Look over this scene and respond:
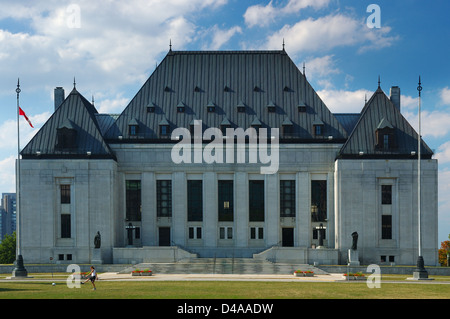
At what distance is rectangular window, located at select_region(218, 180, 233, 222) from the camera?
248ft

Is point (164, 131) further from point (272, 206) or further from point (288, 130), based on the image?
point (272, 206)

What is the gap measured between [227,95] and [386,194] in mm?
23052

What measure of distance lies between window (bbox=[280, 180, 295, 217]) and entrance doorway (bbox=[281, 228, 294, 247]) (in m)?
1.94

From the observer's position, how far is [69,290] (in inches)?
1592

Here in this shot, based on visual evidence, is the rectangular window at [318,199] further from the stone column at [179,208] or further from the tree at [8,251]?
the tree at [8,251]

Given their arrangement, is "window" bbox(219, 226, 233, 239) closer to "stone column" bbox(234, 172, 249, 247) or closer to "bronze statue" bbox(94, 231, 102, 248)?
"stone column" bbox(234, 172, 249, 247)

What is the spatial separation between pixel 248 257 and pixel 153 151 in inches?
674

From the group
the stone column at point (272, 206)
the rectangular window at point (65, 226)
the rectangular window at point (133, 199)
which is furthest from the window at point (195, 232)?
the rectangular window at point (65, 226)

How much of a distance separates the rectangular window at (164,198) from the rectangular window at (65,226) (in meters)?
10.6
